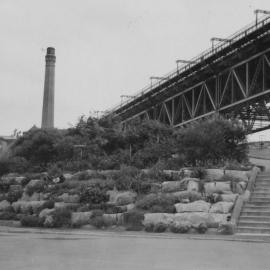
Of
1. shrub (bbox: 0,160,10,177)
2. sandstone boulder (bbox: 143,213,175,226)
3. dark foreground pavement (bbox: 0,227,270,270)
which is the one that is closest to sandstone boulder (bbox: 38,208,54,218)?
sandstone boulder (bbox: 143,213,175,226)

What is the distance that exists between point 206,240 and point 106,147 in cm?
1957

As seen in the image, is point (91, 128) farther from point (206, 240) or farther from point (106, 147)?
point (206, 240)

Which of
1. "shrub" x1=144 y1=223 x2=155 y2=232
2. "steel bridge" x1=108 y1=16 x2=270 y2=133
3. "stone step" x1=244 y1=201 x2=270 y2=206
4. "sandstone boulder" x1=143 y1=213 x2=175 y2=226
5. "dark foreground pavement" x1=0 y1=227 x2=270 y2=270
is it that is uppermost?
"steel bridge" x1=108 y1=16 x2=270 y2=133

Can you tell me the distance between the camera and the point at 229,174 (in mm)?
25109

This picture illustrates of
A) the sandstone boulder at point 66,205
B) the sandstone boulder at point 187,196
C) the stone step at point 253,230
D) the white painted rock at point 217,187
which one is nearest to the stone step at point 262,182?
the white painted rock at point 217,187

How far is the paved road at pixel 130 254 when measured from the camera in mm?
11711

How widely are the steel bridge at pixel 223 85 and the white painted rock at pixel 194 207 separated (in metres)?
13.8

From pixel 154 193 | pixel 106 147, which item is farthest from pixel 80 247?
pixel 106 147

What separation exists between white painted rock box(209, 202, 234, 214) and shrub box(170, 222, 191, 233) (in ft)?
4.95

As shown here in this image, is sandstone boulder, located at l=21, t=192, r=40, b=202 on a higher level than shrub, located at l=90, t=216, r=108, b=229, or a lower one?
higher

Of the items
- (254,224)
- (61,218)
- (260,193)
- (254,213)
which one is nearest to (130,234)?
(61,218)

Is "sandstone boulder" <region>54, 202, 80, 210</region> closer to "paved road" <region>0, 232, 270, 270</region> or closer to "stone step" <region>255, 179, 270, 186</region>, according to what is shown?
"paved road" <region>0, 232, 270, 270</region>

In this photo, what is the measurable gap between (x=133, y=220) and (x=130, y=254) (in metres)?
8.18

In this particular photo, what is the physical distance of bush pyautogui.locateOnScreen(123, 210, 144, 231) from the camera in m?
21.3
